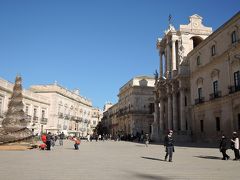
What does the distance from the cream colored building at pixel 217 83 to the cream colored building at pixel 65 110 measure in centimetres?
2548

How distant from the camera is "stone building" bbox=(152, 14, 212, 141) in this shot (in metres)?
38.4

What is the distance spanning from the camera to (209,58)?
3191 cm

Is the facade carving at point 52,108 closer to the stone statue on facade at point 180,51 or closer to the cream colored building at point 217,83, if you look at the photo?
the stone statue on facade at point 180,51

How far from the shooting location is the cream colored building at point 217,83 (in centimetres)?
2673

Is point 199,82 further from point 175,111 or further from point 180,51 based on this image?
point 180,51

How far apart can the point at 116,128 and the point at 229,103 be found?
5512cm

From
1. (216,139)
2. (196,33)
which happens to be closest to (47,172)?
(216,139)

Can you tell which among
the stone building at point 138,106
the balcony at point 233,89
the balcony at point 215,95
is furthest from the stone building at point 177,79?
the stone building at point 138,106

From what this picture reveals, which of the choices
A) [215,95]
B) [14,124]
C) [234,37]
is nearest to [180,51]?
[215,95]

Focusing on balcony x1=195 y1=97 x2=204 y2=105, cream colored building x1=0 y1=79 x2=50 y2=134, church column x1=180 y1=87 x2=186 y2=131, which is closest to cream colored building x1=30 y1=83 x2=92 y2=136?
cream colored building x1=0 y1=79 x2=50 y2=134

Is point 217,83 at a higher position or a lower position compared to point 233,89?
higher

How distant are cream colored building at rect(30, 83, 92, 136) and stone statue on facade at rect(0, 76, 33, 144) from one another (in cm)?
2613

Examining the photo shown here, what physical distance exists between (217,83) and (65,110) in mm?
42888

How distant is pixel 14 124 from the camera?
22.5m
